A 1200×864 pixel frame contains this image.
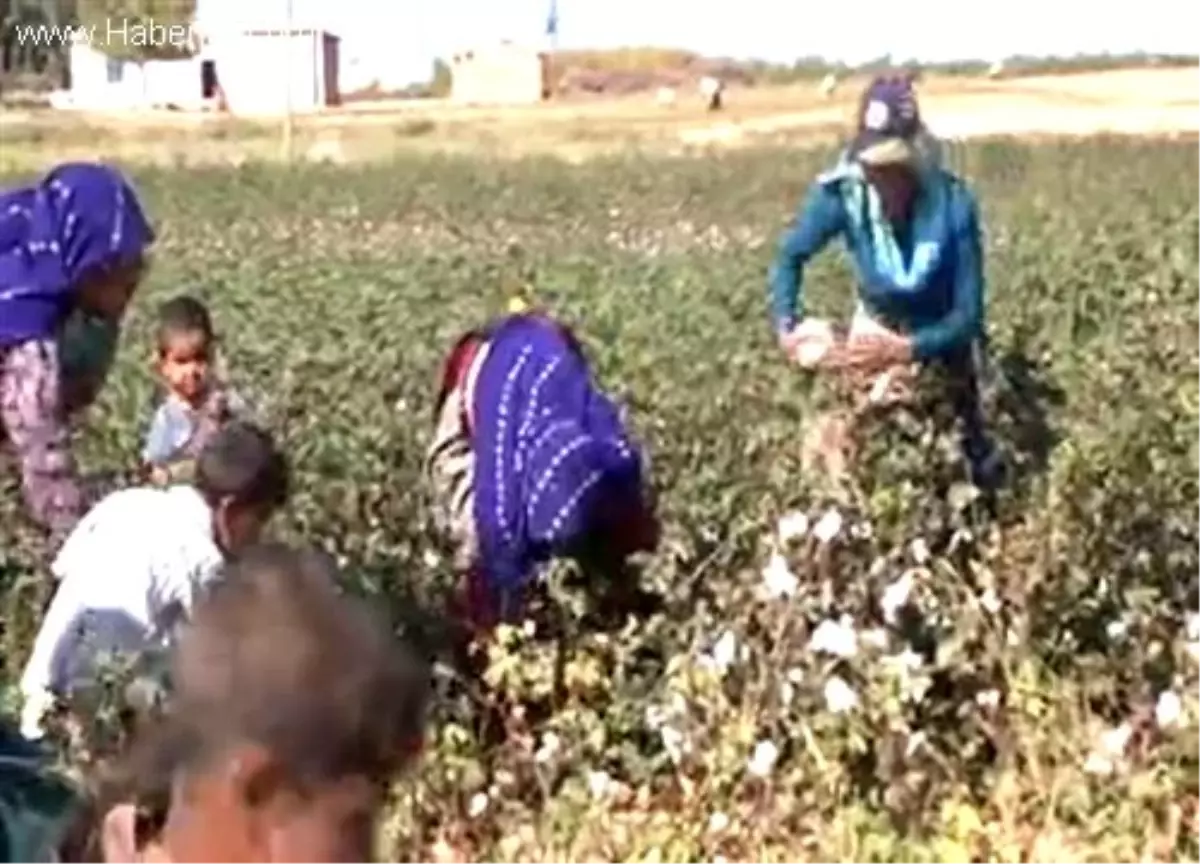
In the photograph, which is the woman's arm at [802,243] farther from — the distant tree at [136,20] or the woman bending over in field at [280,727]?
the distant tree at [136,20]

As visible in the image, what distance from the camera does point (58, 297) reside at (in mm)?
6516

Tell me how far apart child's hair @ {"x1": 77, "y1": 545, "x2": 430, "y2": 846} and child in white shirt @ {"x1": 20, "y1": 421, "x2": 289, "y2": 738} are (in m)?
2.89

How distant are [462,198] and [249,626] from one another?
36.1 meters

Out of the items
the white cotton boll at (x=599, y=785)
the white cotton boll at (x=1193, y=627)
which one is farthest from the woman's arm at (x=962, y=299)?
the white cotton boll at (x=599, y=785)

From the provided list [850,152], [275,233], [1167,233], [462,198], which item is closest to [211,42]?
[462,198]

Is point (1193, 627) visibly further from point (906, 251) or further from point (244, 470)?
point (906, 251)

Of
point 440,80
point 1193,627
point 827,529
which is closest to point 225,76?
point 440,80

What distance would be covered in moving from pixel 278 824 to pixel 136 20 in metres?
71.2

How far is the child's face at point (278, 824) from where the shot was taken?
2.83 meters

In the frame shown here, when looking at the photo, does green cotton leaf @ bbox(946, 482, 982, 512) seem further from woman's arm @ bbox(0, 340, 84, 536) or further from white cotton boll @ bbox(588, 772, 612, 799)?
woman's arm @ bbox(0, 340, 84, 536)

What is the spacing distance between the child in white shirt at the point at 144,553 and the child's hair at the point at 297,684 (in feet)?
9.55

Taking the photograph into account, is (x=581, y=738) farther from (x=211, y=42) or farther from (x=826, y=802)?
(x=211, y=42)

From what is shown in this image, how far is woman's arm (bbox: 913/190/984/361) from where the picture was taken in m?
8.38

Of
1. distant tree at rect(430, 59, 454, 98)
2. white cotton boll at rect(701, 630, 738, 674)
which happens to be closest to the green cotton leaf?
white cotton boll at rect(701, 630, 738, 674)
